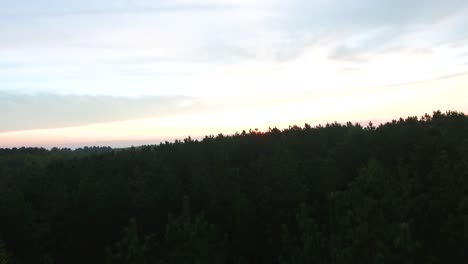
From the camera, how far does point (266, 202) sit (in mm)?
34656

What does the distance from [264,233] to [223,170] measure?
9995 mm

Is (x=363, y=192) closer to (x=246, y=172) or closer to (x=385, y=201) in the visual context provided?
(x=385, y=201)

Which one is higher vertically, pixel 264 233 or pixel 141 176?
pixel 141 176

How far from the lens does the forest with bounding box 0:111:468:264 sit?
2436 cm

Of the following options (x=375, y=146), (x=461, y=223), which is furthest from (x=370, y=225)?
(x=375, y=146)

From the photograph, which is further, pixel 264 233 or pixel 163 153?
pixel 163 153

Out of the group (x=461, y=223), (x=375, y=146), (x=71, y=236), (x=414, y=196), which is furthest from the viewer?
(x=71, y=236)

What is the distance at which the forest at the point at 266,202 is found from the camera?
24.4 meters

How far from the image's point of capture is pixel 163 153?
53.7 meters

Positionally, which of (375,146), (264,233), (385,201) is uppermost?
(375,146)

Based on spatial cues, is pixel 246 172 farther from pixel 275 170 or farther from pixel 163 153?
pixel 163 153

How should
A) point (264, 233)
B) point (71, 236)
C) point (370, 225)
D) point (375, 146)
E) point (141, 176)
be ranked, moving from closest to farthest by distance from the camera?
point (370, 225) < point (264, 233) < point (375, 146) < point (71, 236) < point (141, 176)

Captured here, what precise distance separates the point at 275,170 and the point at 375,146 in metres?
8.62

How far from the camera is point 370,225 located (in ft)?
74.5
